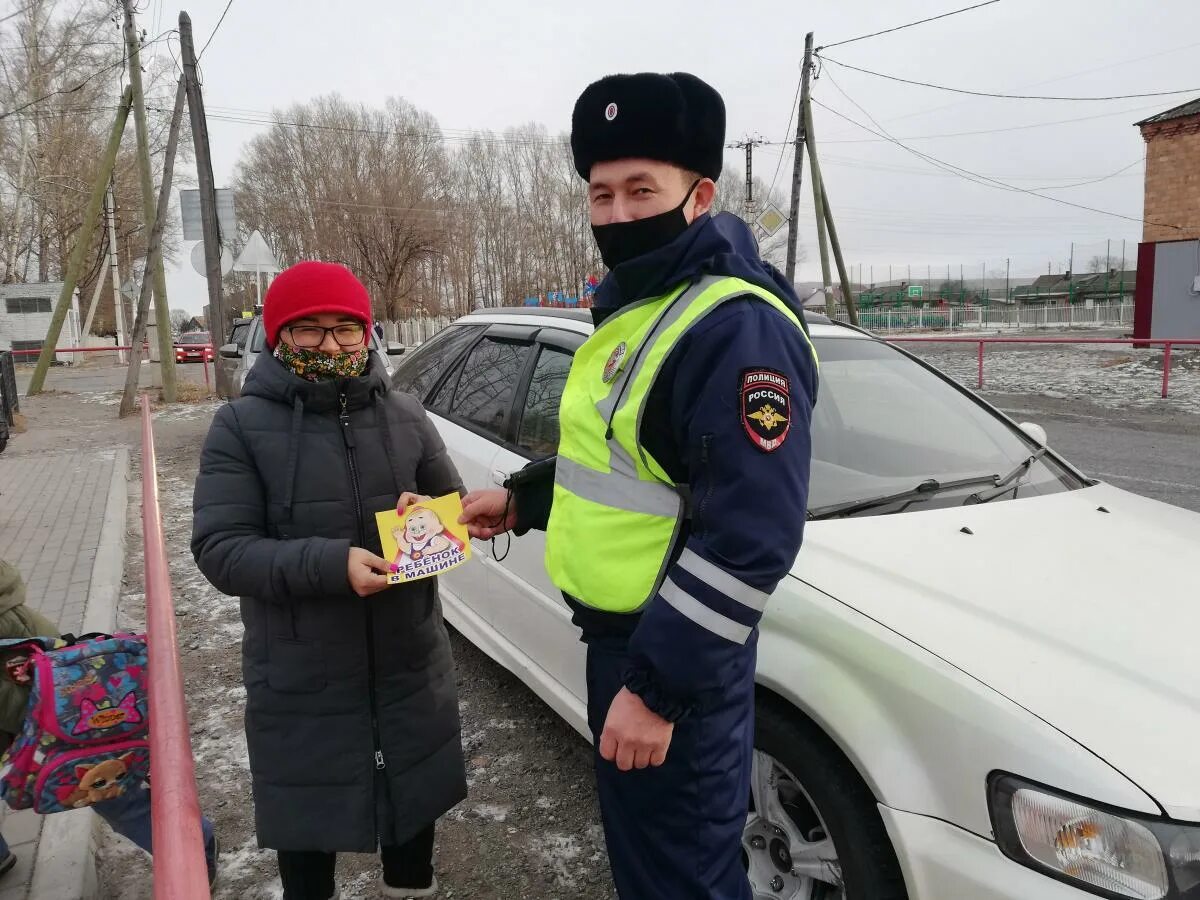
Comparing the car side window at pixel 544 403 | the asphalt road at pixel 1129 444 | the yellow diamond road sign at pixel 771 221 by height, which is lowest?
the asphalt road at pixel 1129 444

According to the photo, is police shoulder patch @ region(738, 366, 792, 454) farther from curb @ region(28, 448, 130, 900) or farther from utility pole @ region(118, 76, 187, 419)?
utility pole @ region(118, 76, 187, 419)

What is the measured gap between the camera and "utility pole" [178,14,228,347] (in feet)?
43.9

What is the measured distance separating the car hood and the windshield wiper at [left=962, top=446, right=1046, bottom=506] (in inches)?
2.2

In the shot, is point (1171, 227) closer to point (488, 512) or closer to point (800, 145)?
point (800, 145)

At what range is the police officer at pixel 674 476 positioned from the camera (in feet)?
4.18

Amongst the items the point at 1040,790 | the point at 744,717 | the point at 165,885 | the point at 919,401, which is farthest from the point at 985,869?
the point at 919,401

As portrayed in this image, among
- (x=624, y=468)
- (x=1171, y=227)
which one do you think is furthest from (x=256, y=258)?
(x=1171, y=227)

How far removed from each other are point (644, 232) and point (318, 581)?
1.05 metres

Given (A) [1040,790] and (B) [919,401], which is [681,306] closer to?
(A) [1040,790]

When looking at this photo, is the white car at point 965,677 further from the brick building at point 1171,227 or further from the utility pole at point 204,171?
the brick building at point 1171,227

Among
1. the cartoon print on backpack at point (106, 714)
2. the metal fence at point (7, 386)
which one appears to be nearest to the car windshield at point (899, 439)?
the cartoon print on backpack at point (106, 714)

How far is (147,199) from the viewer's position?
1502 centimetres

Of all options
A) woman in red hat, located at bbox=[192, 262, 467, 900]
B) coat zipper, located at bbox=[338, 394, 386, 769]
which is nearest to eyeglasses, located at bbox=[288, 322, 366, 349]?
woman in red hat, located at bbox=[192, 262, 467, 900]

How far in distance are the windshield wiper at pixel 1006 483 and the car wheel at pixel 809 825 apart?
979 millimetres
